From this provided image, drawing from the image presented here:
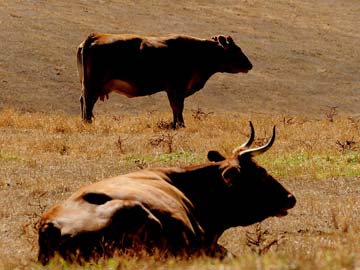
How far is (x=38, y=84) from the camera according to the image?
1302 inches

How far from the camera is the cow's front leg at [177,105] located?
21.3 metres

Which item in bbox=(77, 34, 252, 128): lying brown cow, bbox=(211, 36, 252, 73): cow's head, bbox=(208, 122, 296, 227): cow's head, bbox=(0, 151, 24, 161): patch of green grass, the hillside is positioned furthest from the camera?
the hillside

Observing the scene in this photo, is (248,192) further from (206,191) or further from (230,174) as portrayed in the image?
(206,191)

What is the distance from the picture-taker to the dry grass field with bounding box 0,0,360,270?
920 centimetres

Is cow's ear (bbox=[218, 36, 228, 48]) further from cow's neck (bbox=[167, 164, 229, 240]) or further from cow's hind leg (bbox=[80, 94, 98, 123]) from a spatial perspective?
cow's neck (bbox=[167, 164, 229, 240])

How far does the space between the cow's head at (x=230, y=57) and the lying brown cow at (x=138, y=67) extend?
37.8 inches

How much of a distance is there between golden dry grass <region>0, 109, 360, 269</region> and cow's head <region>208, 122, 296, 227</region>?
0.23 metres

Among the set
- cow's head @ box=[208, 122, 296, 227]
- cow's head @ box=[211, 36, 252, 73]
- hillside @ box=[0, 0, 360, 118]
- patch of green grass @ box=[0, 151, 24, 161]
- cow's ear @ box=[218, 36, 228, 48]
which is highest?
cow's head @ box=[208, 122, 296, 227]

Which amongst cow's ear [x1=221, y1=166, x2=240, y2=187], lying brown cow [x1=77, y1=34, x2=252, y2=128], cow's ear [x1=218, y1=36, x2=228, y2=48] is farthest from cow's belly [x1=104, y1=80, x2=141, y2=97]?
cow's ear [x1=221, y1=166, x2=240, y2=187]

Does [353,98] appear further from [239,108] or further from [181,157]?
[181,157]

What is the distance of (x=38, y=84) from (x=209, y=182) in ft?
82.0

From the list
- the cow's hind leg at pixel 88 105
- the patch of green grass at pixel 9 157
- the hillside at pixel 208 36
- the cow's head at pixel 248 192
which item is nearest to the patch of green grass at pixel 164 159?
the patch of green grass at pixel 9 157

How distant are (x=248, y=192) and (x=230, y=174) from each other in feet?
1.03

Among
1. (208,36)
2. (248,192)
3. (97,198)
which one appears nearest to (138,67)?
(248,192)
